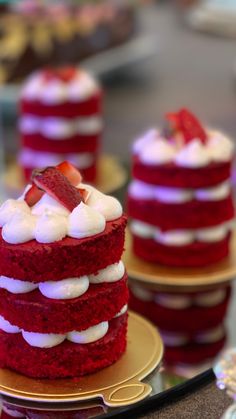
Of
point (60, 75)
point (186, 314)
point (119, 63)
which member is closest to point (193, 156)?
point (186, 314)

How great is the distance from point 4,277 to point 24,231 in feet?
0.33

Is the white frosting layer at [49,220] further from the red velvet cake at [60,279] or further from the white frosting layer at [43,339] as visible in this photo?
the white frosting layer at [43,339]

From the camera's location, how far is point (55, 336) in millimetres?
1585

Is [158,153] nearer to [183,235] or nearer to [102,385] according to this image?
[183,235]

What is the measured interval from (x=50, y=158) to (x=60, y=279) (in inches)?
56.0

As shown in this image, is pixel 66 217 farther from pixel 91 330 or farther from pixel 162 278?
pixel 162 278

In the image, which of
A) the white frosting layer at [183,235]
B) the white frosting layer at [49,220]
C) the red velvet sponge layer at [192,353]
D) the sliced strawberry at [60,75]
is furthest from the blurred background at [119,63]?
the white frosting layer at [49,220]

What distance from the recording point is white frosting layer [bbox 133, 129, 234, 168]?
208 centimetres

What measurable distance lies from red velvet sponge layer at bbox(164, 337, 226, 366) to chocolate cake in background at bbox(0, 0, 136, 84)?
6.42 feet

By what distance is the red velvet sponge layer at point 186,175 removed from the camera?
210 cm

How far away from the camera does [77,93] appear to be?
2881mm

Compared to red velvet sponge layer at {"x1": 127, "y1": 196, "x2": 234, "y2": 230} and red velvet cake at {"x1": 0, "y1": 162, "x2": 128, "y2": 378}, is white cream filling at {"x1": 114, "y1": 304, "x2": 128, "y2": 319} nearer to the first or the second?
red velvet cake at {"x1": 0, "y1": 162, "x2": 128, "y2": 378}

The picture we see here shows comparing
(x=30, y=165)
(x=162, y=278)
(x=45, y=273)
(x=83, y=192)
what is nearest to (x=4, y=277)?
(x=45, y=273)

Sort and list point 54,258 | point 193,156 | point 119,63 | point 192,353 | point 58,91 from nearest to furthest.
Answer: point 54,258 → point 192,353 → point 193,156 → point 58,91 → point 119,63
